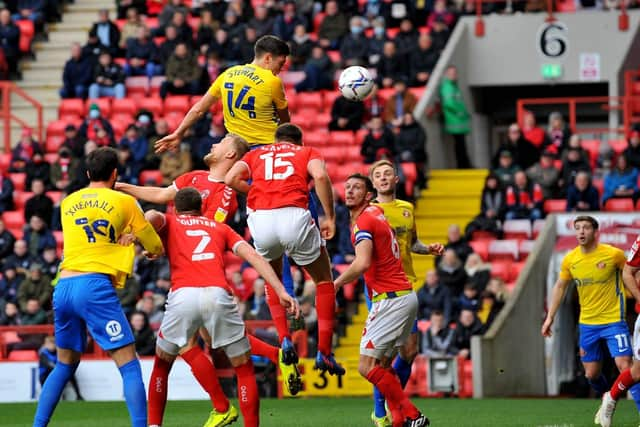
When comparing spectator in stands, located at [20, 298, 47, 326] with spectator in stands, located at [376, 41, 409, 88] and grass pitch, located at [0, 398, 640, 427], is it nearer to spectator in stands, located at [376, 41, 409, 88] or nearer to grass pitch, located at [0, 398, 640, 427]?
grass pitch, located at [0, 398, 640, 427]

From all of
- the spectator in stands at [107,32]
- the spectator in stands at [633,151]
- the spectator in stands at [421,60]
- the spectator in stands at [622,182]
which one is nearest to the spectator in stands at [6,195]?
the spectator in stands at [107,32]

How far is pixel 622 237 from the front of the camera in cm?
2080

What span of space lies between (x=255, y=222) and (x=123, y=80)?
48.9 ft

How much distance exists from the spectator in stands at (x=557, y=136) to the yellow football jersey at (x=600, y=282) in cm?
839

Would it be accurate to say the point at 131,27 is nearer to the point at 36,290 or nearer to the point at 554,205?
the point at 36,290

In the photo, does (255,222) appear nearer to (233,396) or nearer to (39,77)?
(233,396)

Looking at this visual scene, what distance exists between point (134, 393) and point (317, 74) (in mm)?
15099

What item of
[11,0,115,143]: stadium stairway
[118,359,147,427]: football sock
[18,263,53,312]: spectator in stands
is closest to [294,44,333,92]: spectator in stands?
[11,0,115,143]: stadium stairway

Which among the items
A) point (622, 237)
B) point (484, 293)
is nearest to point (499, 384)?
point (484, 293)

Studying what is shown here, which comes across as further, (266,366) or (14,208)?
(14,208)

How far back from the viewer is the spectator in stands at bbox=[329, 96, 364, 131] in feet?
81.0

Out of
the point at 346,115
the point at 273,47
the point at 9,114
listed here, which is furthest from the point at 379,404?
the point at 9,114

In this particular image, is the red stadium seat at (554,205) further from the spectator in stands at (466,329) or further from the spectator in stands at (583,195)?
the spectator in stands at (466,329)

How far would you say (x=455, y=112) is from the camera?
25.4 m
